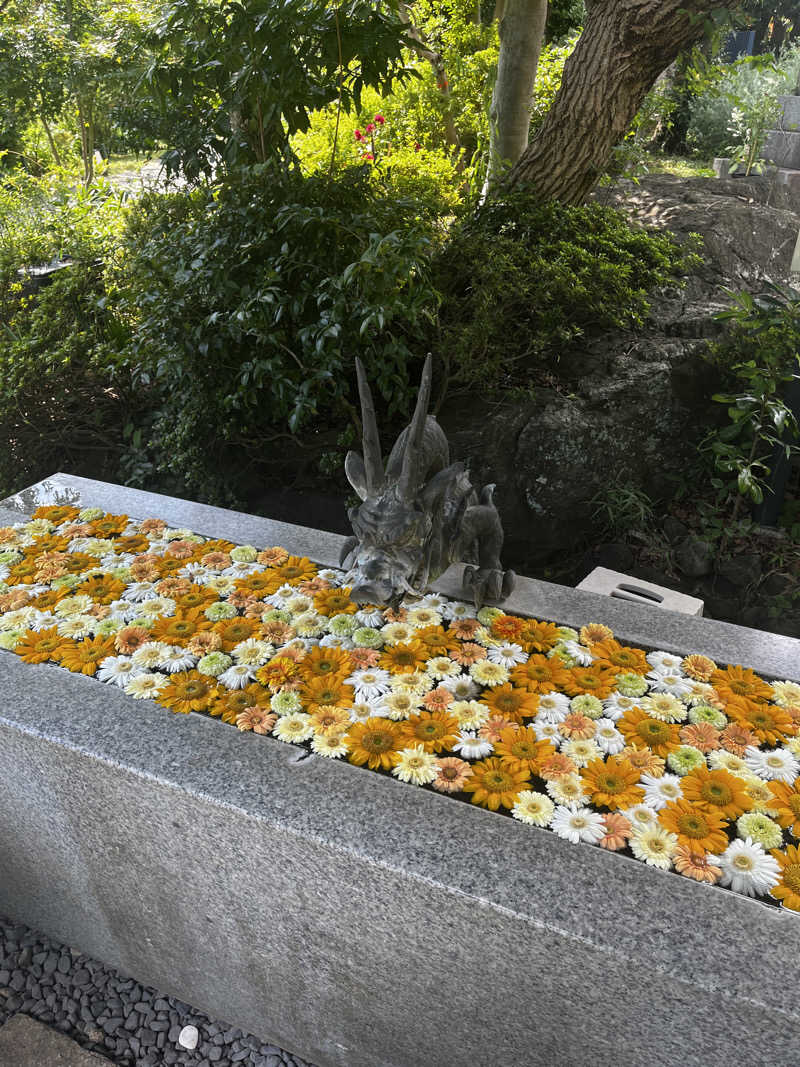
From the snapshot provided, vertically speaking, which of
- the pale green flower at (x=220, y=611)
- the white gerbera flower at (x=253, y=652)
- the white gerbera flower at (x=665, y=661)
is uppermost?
the white gerbera flower at (x=665, y=661)

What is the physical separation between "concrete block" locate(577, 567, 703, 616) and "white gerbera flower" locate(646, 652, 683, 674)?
1.83 ft

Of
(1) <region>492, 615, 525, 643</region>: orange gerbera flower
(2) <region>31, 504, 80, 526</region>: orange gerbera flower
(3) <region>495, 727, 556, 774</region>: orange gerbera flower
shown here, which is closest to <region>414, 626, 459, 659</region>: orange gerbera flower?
(1) <region>492, 615, 525, 643</region>: orange gerbera flower

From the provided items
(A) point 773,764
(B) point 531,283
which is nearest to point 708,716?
(A) point 773,764

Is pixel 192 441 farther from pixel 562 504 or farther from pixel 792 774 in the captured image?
pixel 792 774

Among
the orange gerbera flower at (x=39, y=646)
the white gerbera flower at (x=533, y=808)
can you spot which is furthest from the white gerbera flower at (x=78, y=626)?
the white gerbera flower at (x=533, y=808)

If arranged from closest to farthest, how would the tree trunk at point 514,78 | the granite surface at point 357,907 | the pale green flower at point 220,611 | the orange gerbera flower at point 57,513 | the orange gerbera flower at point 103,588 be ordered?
the granite surface at point 357,907
the pale green flower at point 220,611
the orange gerbera flower at point 103,588
the orange gerbera flower at point 57,513
the tree trunk at point 514,78

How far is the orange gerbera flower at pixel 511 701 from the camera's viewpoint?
1957mm

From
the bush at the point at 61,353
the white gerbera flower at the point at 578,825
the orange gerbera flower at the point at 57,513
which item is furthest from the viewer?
the bush at the point at 61,353

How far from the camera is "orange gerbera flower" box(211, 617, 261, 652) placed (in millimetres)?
2242

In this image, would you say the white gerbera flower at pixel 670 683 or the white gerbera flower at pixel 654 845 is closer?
the white gerbera flower at pixel 654 845

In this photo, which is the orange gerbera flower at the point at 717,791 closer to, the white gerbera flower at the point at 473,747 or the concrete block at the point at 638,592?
the white gerbera flower at the point at 473,747

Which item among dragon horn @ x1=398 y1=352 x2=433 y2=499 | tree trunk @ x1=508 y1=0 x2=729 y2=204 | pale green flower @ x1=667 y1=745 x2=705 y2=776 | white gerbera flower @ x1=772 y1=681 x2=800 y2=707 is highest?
tree trunk @ x1=508 y1=0 x2=729 y2=204

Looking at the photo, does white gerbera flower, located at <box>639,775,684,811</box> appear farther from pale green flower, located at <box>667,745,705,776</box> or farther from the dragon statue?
the dragon statue

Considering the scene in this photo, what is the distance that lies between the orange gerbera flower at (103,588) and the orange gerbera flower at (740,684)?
1.77 meters
